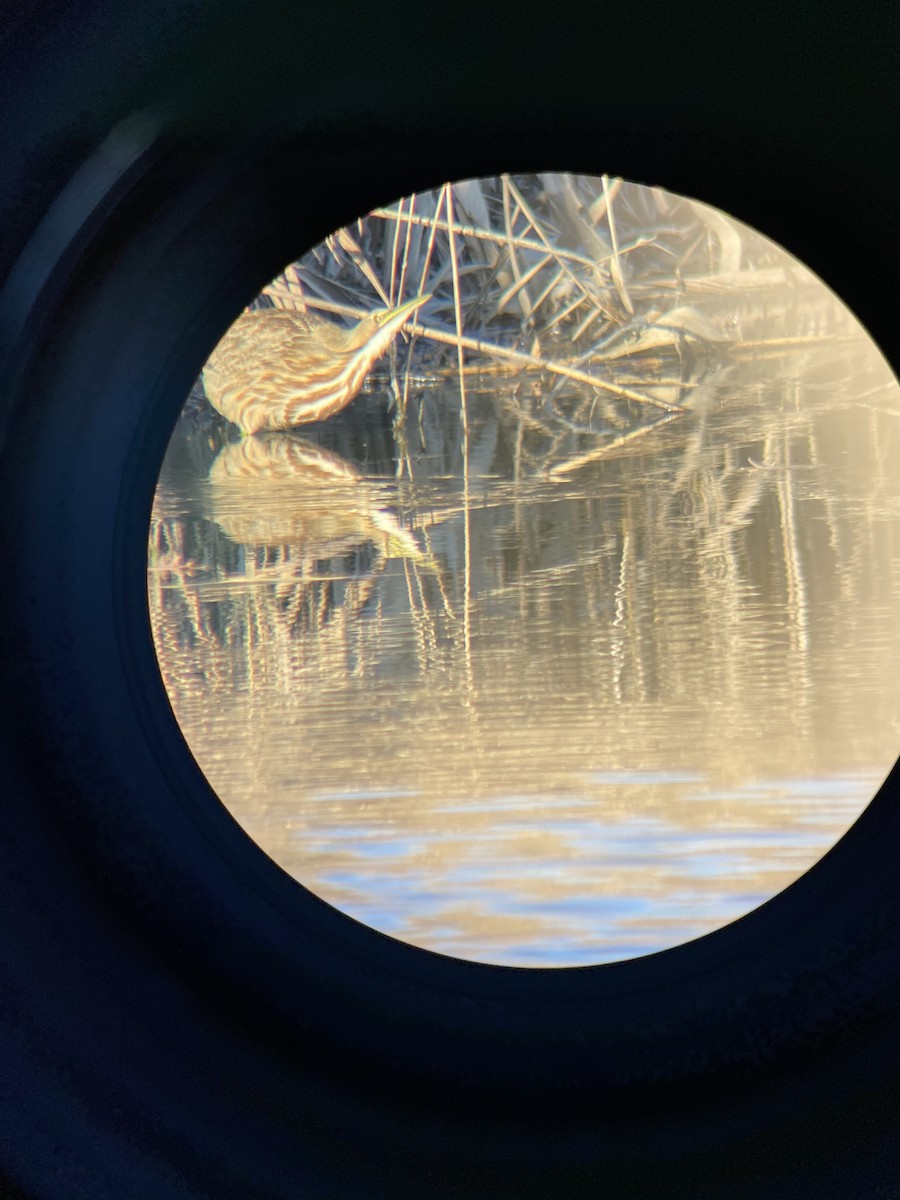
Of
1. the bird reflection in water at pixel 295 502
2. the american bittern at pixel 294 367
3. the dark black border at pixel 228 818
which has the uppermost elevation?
the american bittern at pixel 294 367

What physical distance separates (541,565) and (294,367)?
60 cm

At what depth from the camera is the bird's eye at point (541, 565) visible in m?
1.51

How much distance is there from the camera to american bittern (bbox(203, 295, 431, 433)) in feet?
6.95

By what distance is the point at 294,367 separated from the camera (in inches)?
87.4

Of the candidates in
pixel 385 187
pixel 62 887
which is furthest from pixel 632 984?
pixel 385 187

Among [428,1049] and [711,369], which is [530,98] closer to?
[428,1049]

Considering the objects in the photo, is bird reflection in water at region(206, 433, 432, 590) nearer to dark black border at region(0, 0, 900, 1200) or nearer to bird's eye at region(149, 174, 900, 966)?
bird's eye at region(149, 174, 900, 966)

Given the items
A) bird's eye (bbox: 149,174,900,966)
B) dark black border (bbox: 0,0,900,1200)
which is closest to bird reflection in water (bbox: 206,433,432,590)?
bird's eye (bbox: 149,174,900,966)

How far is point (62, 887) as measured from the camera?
40 cm

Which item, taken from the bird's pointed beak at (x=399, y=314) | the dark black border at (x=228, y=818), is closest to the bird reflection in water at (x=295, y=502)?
the bird's pointed beak at (x=399, y=314)

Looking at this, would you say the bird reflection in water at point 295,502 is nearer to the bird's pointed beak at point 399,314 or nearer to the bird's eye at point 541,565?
the bird's eye at point 541,565

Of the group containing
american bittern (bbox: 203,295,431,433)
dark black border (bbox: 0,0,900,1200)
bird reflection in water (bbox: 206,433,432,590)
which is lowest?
dark black border (bbox: 0,0,900,1200)

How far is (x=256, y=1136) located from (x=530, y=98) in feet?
1.17

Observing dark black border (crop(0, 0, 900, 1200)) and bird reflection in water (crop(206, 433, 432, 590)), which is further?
bird reflection in water (crop(206, 433, 432, 590))
